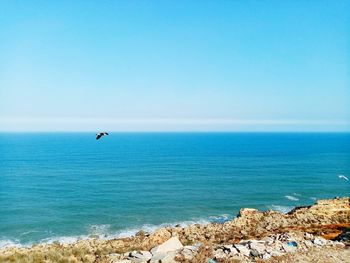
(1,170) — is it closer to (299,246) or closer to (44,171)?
(44,171)

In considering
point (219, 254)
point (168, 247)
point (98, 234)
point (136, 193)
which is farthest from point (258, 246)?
point (136, 193)

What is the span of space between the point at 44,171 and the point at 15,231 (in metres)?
53.8

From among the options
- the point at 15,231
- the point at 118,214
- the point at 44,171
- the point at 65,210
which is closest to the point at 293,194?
the point at 118,214

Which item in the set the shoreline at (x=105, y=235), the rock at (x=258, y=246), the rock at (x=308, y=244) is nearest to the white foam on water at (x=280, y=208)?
the shoreline at (x=105, y=235)

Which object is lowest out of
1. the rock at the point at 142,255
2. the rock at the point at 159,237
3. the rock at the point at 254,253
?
the rock at the point at 159,237

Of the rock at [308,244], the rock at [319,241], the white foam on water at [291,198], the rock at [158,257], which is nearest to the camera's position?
the rock at [158,257]

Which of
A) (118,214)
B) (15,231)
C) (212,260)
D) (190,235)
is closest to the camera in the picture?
(212,260)

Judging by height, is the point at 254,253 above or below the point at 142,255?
above

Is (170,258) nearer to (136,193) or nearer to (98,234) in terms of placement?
(98,234)

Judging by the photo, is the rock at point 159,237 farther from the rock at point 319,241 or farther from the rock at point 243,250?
the rock at point 319,241

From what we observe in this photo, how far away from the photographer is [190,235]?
3080cm

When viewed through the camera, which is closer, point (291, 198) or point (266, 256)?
point (266, 256)

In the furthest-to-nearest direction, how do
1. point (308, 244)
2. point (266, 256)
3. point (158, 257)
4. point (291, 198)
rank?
1. point (291, 198)
2. point (308, 244)
3. point (158, 257)
4. point (266, 256)

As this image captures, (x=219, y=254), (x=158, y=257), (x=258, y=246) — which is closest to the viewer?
(x=158, y=257)
